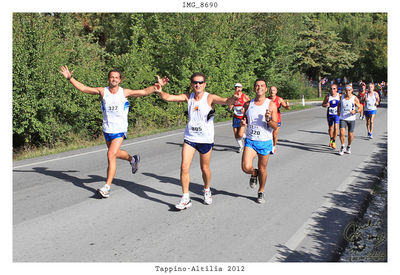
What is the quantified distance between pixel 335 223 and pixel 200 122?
242 cm

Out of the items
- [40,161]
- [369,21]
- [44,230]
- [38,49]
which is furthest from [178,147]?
[369,21]

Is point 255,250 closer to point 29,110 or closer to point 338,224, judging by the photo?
point 338,224

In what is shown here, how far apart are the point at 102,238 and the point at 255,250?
192 centimetres

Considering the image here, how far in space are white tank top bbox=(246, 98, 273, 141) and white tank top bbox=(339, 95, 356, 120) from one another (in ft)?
17.3

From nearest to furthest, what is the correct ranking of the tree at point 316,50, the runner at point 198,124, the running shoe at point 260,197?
the runner at point 198,124, the running shoe at point 260,197, the tree at point 316,50

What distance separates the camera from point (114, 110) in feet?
23.1

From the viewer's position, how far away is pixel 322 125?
17.9 meters

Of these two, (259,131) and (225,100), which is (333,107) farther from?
(225,100)

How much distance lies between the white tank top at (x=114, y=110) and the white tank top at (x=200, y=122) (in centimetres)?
142

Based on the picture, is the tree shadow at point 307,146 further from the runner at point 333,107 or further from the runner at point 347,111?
the runner at point 347,111

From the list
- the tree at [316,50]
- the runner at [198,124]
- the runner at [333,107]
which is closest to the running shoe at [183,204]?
the runner at [198,124]

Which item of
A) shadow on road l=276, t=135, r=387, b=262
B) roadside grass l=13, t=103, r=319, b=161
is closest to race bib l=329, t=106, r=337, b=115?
shadow on road l=276, t=135, r=387, b=262

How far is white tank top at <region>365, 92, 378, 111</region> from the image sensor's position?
14047 mm

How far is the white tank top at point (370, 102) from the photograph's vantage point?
46.1 ft
